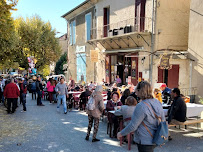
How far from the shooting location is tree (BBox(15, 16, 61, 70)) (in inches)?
1161

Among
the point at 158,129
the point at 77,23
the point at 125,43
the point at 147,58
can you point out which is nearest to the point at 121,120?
the point at 158,129

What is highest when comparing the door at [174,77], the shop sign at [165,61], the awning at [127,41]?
the awning at [127,41]

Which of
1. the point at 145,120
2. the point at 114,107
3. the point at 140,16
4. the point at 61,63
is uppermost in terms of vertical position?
the point at 140,16

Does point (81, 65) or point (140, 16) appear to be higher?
point (140, 16)

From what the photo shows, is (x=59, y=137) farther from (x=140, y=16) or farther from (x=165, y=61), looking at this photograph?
(x=140, y=16)

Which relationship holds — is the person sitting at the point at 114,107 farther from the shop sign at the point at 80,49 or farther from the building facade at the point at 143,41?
the shop sign at the point at 80,49

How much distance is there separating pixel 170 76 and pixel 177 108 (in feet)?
25.2

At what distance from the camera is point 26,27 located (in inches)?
1156

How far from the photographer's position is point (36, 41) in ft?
97.0

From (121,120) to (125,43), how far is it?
35.7 ft

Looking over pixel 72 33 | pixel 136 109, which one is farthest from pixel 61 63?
pixel 136 109

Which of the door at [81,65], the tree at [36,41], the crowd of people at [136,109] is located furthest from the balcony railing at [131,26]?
the tree at [36,41]

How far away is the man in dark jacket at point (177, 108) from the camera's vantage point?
5691 millimetres

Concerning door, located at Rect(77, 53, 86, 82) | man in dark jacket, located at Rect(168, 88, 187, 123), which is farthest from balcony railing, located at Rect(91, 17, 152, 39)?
man in dark jacket, located at Rect(168, 88, 187, 123)
